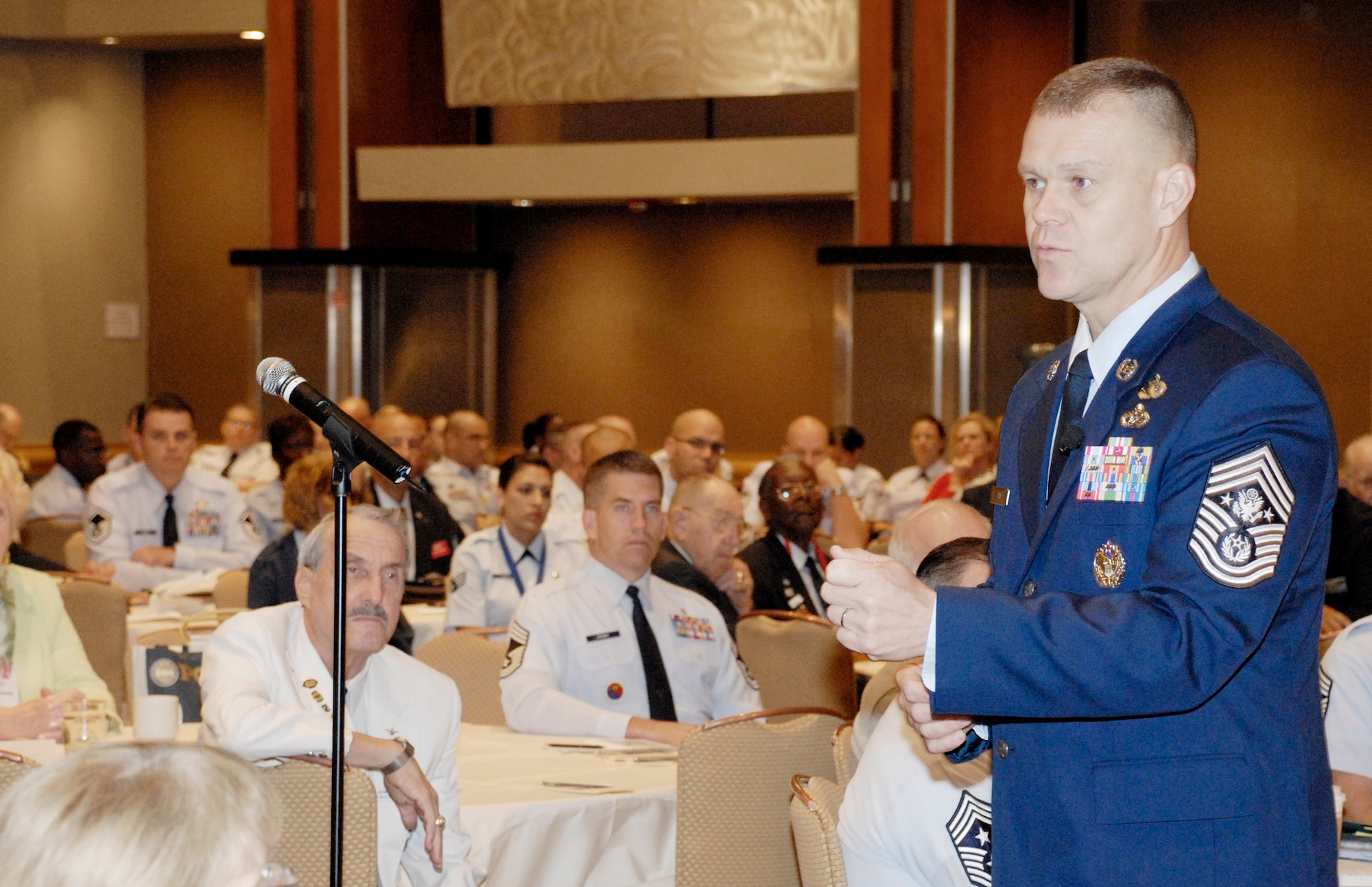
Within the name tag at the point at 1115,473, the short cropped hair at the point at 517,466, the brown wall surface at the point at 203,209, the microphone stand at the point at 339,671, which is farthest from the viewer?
the brown wall surface at the point at 203,209

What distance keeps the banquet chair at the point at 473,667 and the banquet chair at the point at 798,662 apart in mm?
940

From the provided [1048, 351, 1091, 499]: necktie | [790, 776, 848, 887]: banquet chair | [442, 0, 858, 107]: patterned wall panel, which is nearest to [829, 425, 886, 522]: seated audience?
[442, 0, 858, 107]: patterned wall panel

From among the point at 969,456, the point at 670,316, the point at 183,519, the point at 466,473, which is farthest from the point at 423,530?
the point at 670,316

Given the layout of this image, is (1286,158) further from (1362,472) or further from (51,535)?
(51,535)

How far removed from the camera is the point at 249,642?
118 inches

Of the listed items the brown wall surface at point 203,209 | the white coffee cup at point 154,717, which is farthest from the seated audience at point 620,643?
the brown wall surface at point 203,209

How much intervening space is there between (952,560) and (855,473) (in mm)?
7661

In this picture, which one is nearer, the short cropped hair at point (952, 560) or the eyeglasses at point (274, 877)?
the eyeglasses at point (274, 877)

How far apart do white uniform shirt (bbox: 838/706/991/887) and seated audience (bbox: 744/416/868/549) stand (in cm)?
401

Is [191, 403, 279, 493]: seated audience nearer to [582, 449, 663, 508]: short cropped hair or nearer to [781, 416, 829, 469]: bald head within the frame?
[781, 416, 829, 469]: bald head

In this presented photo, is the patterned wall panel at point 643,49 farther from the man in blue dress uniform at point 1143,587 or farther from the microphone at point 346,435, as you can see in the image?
the man in blue dress uniform at point 1143,587

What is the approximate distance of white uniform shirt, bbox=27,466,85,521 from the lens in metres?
8.92

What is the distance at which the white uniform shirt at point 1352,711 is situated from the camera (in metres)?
3.12

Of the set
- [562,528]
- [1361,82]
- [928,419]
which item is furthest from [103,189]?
[1361,82]
